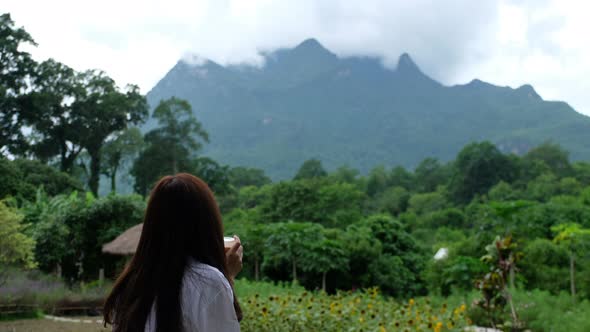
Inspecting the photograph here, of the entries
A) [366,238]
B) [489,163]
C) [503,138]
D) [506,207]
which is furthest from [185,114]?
[503,138]

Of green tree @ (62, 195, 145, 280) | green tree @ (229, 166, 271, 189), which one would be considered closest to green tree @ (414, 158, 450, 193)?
green tree @ (229, 166, 271, 189)

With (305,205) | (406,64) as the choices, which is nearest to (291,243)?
(305,205)

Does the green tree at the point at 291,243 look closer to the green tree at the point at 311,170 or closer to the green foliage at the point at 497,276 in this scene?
the green foliage at the point at 497,276

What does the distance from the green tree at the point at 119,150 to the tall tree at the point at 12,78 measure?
14.7 feet

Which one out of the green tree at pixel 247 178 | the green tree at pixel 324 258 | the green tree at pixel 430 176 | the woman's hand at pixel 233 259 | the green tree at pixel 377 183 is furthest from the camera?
the green tree at pixel 247 178

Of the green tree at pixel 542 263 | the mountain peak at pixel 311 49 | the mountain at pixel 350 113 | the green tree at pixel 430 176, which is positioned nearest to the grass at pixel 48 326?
the green tree at pixel 542 263

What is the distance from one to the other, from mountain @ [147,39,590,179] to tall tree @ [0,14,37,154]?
3462cm

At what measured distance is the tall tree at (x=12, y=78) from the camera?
2611cm

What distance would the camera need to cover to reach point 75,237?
14.5 metres

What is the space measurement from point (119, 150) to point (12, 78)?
21.6 feet

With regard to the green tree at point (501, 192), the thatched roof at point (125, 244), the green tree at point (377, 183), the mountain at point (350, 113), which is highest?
the mountain at point (350, 113)

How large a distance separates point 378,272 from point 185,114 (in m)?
24.4

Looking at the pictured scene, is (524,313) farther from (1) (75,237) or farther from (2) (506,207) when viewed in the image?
(1) (75,237)

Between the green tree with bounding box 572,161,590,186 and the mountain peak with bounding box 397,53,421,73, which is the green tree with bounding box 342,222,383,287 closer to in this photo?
the green tree with bounding box 572,161,590,186
